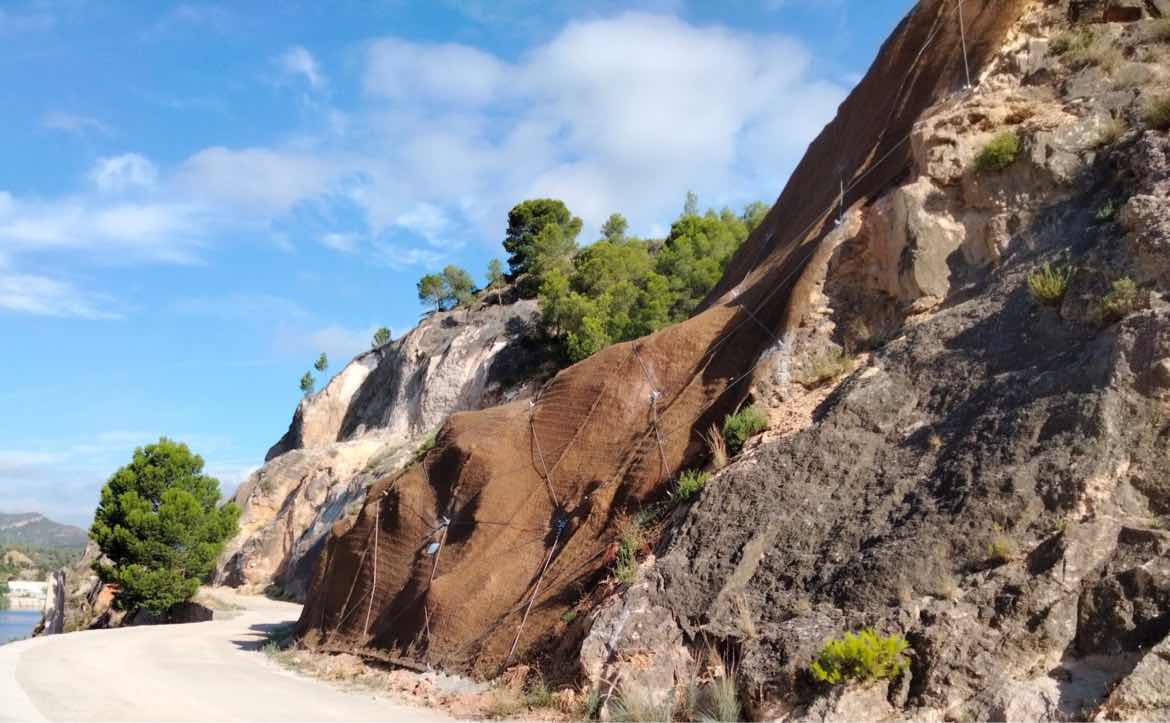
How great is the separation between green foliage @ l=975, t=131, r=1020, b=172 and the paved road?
30.4ft

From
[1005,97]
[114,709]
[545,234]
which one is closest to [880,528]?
[1005,97]

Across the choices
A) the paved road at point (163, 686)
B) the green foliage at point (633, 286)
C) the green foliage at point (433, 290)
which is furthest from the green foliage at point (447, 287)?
the paved road at point (163, 686)

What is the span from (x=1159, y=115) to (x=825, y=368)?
4.59 metres

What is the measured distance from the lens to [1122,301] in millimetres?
8773

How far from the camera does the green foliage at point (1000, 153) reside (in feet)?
37.5

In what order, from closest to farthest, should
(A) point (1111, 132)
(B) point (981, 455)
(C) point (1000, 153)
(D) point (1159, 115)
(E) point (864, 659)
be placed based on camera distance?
(E) point (864, 659), (B) point (981, 455), (D) point (1159, 115), (A) point (1111, 132), (C) point (1000, 153)

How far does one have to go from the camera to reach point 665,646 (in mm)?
9352

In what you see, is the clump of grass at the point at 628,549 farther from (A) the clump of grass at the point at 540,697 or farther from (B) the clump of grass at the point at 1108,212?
(B) the clump of grass at the point at 1108,212

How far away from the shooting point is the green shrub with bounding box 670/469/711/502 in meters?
11.2

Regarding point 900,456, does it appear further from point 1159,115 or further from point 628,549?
point 1159,115

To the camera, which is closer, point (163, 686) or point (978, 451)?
point (978, 451)

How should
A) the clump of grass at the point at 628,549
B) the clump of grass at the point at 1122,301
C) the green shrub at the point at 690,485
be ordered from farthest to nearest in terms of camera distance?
the green shrub at the point at 690,485, the clump of grass at the point at 628,549, the clump of grass at the point at 1122,301

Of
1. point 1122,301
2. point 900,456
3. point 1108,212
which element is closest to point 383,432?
point 900,456

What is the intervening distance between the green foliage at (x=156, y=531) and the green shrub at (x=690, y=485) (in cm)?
2321
